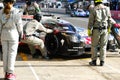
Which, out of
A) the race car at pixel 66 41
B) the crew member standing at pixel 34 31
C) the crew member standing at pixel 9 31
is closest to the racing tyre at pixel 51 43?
the race car at pixel 66 41

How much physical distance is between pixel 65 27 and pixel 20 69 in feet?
8.49

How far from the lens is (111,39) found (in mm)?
13586

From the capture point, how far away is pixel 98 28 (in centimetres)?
1129

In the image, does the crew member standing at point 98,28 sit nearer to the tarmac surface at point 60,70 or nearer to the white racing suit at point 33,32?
the tarmac surface at point 60,70

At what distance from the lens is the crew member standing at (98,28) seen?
11273mm

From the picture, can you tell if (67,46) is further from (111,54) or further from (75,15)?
(75,15)

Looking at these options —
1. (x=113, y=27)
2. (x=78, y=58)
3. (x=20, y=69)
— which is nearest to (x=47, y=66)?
(x=20, y=69)

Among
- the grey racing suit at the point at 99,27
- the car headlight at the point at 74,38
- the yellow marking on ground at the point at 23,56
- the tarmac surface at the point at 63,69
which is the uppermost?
the grey racing suit at the point at 99,27

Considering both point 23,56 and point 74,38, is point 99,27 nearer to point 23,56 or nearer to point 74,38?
point 74,38

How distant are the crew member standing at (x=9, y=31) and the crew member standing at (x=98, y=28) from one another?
9.52 feet

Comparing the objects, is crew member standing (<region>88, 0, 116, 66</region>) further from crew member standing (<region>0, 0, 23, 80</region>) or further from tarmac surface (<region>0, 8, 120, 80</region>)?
crew member standing (<region>0, 0, 23, 80</region>)

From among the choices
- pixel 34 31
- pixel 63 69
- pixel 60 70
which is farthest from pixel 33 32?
pixel 60 70

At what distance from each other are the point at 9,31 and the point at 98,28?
318 cm

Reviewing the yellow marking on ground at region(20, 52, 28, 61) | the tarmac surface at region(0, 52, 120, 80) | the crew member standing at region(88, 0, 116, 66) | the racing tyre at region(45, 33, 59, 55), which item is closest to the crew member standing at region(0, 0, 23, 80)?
the tarmac surface at region(0, 52, 120, 80)
